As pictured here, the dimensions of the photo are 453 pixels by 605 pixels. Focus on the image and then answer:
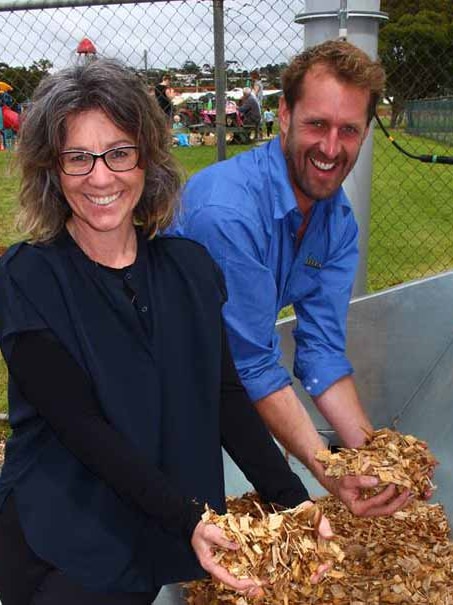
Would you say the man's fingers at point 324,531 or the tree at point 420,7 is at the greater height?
the tree at point 420,7

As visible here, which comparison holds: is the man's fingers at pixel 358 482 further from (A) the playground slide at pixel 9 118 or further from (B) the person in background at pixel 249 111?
(B) the person in background at pixel 249 111

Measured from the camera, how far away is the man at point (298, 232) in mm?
1732

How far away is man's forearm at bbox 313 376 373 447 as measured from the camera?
1.97 m

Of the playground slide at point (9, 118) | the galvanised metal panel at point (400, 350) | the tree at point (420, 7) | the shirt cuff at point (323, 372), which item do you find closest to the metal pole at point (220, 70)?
the galvanised metal panel at point (400, 350)

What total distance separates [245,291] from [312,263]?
327mm

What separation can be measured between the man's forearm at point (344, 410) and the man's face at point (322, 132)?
1.67 ft

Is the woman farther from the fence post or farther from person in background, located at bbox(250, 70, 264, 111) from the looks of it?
person in background, located at bbox(250, 70, 264, 111)

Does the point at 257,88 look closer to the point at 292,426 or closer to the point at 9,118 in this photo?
the point at 9,118

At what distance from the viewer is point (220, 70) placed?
2846mm

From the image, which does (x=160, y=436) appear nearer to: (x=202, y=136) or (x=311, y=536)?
(x=311, y=536)

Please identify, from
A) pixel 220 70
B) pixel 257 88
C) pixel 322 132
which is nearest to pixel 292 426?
pixel 322 132

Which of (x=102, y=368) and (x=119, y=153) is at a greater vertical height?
(x=119, y=153)

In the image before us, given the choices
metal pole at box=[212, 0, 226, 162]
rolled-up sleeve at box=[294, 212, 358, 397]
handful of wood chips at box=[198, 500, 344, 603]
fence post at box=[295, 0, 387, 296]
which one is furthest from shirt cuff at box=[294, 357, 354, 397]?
metal pole at box=[212, 0, 226, 162]

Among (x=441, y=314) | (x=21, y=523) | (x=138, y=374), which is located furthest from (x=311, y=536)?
(x=441, y=314)
